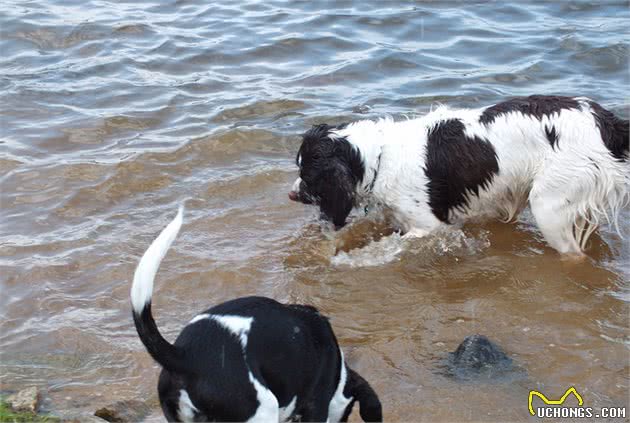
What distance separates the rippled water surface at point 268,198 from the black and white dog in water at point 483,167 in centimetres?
26

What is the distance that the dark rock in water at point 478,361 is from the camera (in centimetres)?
442

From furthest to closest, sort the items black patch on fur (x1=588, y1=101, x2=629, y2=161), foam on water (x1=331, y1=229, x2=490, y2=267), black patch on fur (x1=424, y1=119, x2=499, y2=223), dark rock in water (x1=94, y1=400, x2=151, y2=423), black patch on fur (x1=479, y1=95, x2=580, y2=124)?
foam on water (x1=331, y1=229, x2=490, y2=267), black patch on fur (x1=424, y1=119, x2=499, y2=223), black patch on fur (x1=479, y1=95, x2=580, y2=124), black patch on fur (x1=588, y1=101, x2=629, y2=161), dark rock in water (x1=94, y1=400, x2=151, y2=423)

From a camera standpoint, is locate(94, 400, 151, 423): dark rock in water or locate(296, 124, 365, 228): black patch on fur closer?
locate(94, 400, 151, 423): dark rock in water

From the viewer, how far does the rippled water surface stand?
4.70 meters

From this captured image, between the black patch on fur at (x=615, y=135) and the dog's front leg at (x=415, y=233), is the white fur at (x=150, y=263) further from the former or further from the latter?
the black patch on fur at (x=615, y=135)

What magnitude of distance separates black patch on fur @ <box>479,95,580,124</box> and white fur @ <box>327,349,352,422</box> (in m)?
2.65

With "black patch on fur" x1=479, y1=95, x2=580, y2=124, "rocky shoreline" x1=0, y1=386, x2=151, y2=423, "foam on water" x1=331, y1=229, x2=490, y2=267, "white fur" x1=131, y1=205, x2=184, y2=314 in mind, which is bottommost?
"foam on water" x1=331, y1=229, x2=490, y2=267

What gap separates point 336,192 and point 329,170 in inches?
6.1

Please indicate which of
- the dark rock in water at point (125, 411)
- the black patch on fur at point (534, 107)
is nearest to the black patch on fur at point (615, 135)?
the black patch on fur at point (534, 107)

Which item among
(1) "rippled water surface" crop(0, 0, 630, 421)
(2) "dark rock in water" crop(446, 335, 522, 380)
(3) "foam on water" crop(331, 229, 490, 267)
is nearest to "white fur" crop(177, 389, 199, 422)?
(1) "rippled water surface" crop(0, 0, 630, 421)

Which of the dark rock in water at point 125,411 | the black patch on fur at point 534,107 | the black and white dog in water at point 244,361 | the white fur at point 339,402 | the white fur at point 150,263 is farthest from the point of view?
the black patch on fur at point 534,107

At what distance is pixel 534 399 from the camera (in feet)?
14.0

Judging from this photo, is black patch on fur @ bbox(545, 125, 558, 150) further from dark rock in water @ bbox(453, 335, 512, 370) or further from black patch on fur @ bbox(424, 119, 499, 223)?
dark rock in water @ bbox(453, 335, 512, 370)

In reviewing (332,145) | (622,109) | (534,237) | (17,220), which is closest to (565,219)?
(534,237)
